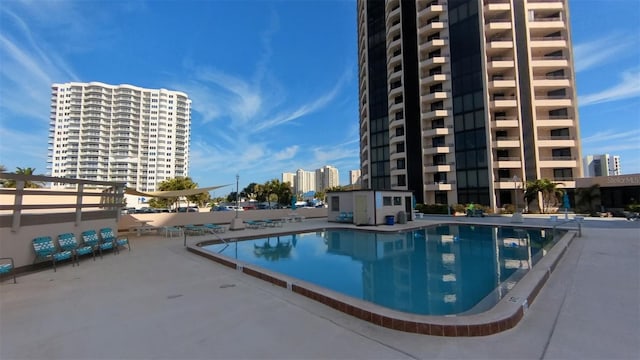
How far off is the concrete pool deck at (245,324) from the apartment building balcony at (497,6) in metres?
36.5

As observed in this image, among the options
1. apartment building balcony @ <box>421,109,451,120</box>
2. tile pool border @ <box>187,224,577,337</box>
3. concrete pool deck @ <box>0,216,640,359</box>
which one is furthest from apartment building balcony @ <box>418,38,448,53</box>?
tile pool border @ <box>187,224,577,337</box>

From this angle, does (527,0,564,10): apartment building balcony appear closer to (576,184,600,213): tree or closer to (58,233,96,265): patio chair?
(576,184,600,213): tree

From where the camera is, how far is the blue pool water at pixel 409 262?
6.29 metres

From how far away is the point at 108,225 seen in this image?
1016cm

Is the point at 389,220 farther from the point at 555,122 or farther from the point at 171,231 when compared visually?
the point at 555,122

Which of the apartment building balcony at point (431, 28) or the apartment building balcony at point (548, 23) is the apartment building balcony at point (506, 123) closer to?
the apartment building balcony at point (548, 23)

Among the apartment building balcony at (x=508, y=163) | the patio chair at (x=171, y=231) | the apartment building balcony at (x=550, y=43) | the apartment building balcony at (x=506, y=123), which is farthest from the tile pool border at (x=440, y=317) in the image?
the apartment building balcony at (x=550, y=43)

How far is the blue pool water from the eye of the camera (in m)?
6.29

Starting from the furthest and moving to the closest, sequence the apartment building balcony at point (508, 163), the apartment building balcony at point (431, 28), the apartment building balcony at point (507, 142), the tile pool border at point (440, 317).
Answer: the apartment building balcony at point (431, 28) → the apartment building balcony at point (507, 142) → the apartment building balcony at point (508, 163) → the tile pool border at point (440, 317)

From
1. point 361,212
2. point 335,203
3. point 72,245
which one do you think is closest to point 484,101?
point 335,203

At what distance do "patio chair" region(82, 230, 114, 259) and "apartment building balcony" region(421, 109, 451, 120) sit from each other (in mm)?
34082

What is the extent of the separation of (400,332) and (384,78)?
43.7 meters

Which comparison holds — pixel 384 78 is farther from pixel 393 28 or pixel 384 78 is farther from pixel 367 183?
pixel 367 183

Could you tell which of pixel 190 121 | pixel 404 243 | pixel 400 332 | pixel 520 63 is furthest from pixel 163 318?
pixel 190 121
